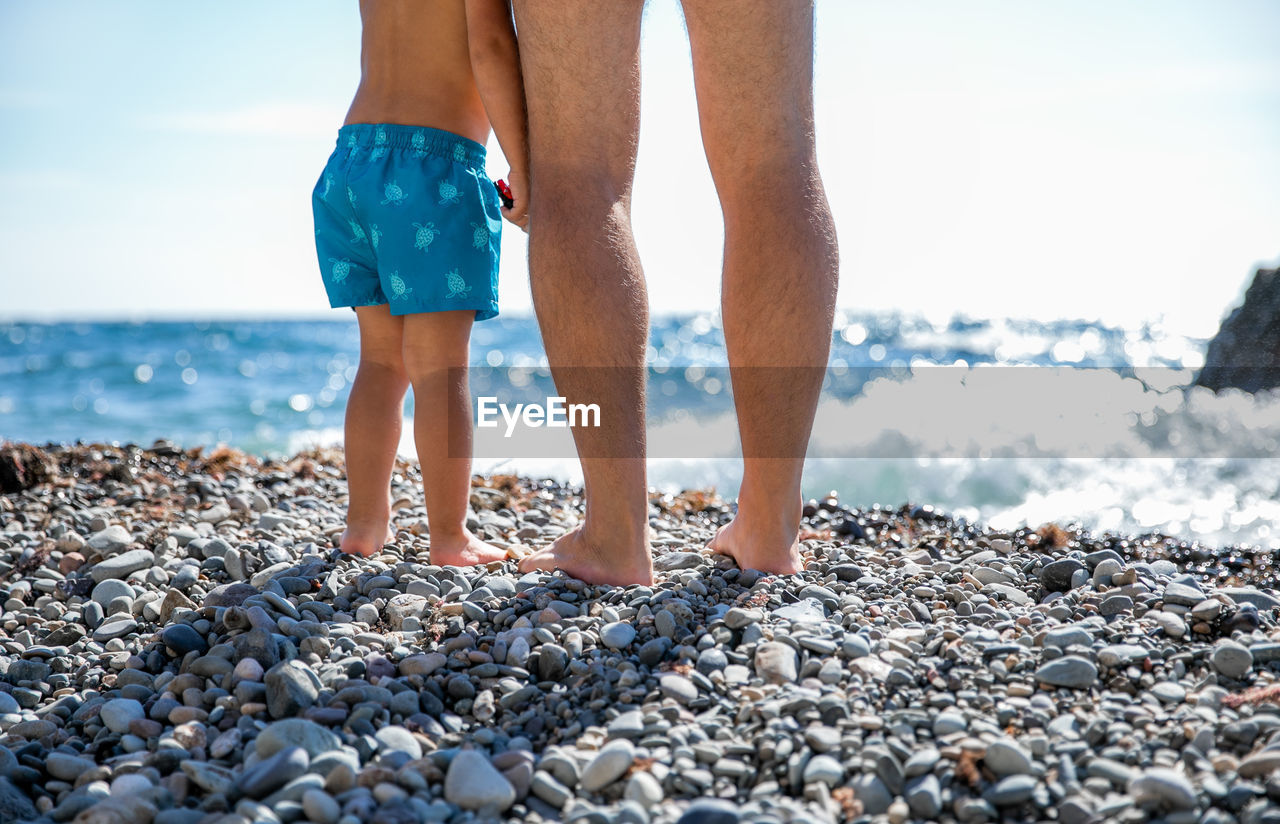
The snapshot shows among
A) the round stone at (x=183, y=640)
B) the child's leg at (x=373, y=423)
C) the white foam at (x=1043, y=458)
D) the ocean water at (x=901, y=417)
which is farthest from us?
the ocean water at (x=901, y=417)

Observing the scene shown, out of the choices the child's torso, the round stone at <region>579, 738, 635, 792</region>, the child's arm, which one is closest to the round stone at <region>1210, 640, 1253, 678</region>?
the round stone at <region>579, 738, 635, 792</region>

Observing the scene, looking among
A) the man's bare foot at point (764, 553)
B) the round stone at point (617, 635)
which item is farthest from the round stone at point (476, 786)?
the man's bare foot at point (764, 553)

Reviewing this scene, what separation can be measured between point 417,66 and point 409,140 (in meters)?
0.22

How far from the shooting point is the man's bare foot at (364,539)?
249 cm

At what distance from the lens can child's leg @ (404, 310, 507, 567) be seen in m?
2.29

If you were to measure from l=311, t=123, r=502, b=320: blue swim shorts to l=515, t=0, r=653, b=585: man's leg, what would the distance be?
39 centimetres

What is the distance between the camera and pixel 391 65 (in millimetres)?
2420

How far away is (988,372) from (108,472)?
14542 millimetres

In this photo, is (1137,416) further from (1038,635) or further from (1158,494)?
(1038,635)

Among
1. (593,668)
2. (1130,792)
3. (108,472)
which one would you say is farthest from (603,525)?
(108,472)

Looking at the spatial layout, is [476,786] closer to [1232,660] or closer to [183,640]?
[183,640]

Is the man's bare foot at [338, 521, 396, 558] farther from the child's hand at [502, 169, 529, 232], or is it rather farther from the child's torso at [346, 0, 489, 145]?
the child's torso at [346, 0, 489, 145]

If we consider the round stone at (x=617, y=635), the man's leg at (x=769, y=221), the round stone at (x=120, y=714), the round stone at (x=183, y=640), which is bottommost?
the round stone at (x=120, y=714)

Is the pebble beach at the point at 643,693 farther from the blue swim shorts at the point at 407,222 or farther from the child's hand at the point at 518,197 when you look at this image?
the child's hand at the point at 518,197
